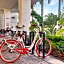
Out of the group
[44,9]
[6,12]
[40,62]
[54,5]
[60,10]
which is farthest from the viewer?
[6,12]

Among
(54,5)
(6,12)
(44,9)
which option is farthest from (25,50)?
(6,12)

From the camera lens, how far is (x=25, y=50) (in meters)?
3.67

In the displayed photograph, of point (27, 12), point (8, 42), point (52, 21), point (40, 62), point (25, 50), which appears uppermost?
point (27, 12)

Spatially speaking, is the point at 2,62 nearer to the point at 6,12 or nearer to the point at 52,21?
the point at 52,21

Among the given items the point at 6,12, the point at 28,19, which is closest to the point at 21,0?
the point at 28,19

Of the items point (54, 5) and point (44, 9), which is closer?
point (54, 5)

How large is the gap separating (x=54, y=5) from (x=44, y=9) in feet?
4.37

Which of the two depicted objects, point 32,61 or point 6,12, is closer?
point 32,61

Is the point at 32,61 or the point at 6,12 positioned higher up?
the point at 6,12

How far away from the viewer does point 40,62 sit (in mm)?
3531

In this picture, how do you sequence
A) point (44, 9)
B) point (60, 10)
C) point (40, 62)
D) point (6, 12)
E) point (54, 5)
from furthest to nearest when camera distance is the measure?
point (6, 12) → point (44, 9) → point (54, 5) → point (60, 10) → point (40, 62)

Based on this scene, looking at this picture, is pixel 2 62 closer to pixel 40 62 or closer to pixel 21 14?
pixel 40 62

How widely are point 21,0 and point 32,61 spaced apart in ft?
15.8

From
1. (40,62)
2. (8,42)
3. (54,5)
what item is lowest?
(40,62)
